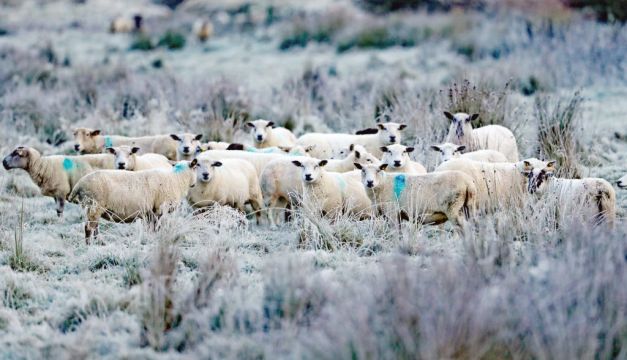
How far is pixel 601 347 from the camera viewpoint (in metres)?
4.75

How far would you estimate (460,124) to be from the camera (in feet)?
33.7

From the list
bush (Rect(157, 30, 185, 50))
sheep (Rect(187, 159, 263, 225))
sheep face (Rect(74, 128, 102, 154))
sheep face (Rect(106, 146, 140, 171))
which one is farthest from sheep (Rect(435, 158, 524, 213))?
bush (Rect(157, 30, 185, 50))

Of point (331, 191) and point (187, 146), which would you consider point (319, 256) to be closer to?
point (331, 191)

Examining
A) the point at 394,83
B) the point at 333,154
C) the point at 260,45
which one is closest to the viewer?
the point at 333,154

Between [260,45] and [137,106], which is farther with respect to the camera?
[260,45]

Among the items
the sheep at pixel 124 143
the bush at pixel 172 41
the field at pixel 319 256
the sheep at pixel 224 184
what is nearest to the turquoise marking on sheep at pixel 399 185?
the field at pixel 319 256

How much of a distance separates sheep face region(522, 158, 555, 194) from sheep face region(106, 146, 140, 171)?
4324 mm

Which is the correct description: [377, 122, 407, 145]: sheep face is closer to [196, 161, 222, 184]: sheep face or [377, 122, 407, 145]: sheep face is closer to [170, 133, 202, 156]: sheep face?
[170, 133, 202, 156]: sheep face

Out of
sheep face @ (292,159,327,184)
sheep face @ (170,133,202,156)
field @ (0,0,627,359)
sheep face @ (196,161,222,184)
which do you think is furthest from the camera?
sheep face @ (170,133,202,156)

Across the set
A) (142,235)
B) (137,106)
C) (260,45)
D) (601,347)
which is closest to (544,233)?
(601,347)

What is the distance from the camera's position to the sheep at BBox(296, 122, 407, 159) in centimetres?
1055

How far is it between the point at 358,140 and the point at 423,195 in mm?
2915

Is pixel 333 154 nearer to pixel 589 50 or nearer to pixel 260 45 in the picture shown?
pixel 589 50

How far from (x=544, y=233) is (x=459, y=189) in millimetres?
1211
